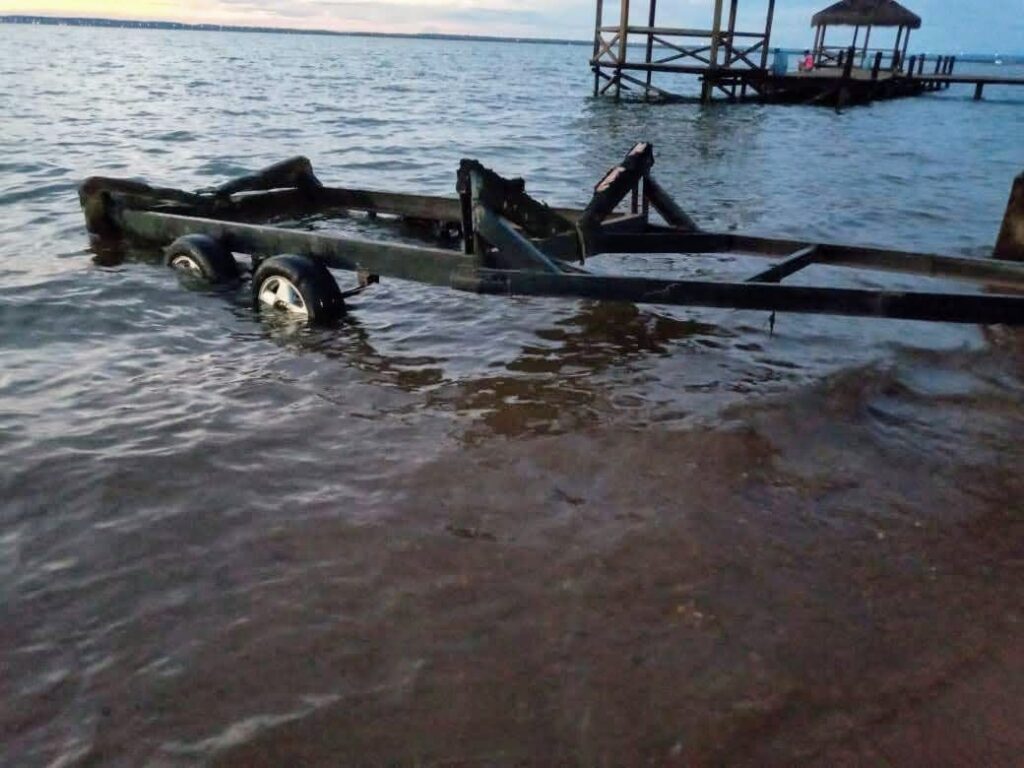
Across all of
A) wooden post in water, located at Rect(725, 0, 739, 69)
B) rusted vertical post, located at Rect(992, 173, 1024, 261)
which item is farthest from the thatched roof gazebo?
rusted vertical post, located at Rect(992, 173, 1024, 261)

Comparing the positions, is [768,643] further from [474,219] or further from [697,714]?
[474,219]

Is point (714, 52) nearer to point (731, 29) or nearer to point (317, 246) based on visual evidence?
point (731, 29)

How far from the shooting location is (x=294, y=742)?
242 centimetres

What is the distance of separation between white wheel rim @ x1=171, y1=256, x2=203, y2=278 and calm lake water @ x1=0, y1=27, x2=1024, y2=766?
164 millimetres

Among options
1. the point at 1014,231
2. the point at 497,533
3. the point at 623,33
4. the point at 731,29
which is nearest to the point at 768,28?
the point at 731,29

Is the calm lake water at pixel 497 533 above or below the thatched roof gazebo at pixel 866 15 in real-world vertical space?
below

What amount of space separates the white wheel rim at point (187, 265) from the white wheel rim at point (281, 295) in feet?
3.22

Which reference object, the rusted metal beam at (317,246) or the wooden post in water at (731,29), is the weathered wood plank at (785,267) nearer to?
the rusted metal beam at (317,246)

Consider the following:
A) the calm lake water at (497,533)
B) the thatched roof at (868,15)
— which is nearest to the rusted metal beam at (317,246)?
the calm lake water at (497,533)

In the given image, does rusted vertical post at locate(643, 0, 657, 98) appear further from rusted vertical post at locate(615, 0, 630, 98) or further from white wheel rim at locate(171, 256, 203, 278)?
white wheel rim at locate(171, 256, 203, 278)

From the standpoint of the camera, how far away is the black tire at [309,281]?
19.2 feet

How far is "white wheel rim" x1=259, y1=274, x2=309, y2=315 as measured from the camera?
19.6 feet

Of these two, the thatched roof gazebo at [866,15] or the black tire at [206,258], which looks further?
the thatched roof gazebo at [866,15]

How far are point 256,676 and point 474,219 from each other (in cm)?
322
